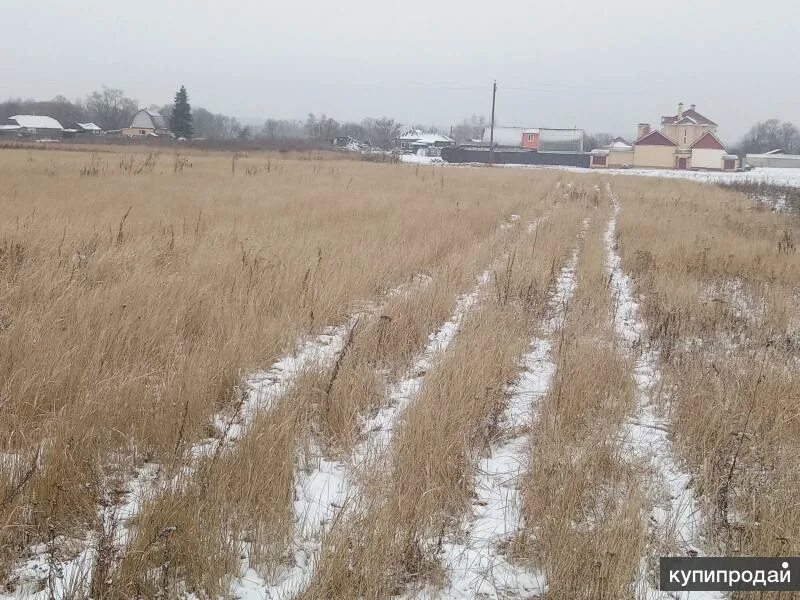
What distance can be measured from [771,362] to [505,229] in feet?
24.4

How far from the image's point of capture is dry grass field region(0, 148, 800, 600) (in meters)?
2.20

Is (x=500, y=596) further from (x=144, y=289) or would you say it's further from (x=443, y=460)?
(x=144, y=289)

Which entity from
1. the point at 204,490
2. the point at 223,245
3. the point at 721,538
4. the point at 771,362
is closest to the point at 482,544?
the point at 721,538

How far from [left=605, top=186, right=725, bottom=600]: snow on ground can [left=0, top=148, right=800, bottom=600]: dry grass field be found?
2cm

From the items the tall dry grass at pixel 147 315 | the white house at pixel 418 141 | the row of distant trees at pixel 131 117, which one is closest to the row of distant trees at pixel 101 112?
the row of distant trees at pixel 131 117

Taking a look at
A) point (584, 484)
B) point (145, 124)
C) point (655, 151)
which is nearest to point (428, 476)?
point (584, 484)

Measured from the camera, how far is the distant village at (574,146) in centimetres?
7062

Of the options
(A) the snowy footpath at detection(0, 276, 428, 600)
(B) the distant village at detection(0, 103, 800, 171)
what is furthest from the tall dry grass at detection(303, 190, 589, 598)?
(B) the distant village at detection(0, 103, 800, 171)

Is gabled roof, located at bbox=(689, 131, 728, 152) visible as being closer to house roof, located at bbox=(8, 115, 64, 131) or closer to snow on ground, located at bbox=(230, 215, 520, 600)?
snow on ground, located at bbox=(230, 215, 520, 600)

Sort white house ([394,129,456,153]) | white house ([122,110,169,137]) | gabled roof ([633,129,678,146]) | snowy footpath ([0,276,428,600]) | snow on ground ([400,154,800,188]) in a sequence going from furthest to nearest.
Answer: white house ([394,129,456,153]), white house ([122,110,169,137]), gabled roof ([633,129,678,146]), snow on ground ([400,154,800,188]), snowy footpath ([0,276,428,600])

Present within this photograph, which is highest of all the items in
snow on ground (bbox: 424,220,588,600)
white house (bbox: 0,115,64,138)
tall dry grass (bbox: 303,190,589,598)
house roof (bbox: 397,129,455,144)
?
house roof (bbox: 397,129,455,144)

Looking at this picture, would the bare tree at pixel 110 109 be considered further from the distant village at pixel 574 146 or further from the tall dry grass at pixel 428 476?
the tall dry grass at pixel 428 476

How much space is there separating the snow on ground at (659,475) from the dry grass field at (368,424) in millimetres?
18

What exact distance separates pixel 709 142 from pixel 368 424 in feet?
262
